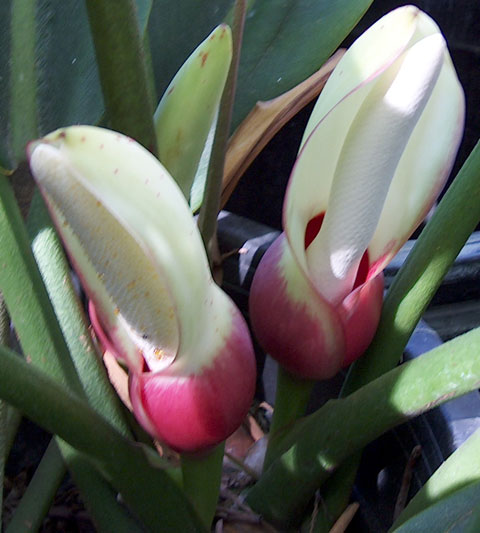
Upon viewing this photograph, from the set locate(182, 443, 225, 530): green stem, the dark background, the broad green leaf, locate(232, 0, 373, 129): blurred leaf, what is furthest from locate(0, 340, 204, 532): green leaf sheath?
the dark background

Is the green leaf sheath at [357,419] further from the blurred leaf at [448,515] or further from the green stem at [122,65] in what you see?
the green stem at [122,65]

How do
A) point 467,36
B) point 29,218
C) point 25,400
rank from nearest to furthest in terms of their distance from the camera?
point 25,400, point 29,218, point 467,36

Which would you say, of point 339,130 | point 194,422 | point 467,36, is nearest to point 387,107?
point 339,130

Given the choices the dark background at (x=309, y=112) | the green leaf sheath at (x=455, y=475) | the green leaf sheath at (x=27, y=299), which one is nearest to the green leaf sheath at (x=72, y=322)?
the green leaf sheath at (x=27, y=299)

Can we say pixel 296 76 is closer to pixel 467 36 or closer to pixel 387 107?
pixel 387 107

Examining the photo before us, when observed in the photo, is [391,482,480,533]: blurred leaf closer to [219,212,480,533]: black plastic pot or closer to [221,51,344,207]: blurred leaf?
[219,212,480,533]: black plastic pot

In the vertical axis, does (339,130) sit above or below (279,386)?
above
